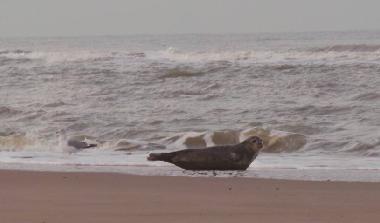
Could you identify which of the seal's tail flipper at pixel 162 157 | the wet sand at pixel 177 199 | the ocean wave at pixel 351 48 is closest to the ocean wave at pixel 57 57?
the ocean wave at pixel 351 48

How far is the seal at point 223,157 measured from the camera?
307 inches

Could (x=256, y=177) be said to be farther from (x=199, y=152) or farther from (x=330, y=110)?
(x=330, y=110)

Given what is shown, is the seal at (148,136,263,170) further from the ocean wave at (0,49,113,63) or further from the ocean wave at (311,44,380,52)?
the ocean wave at (311,44,380,52)

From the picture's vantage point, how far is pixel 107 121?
1219 centimetres

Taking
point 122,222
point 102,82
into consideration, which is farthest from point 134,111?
point 122,222

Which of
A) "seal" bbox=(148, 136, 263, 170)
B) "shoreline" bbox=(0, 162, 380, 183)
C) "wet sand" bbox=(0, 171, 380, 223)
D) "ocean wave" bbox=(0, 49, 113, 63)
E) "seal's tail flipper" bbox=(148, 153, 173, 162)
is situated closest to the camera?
"wet sand" bbox=(0, 171, 380, 223)

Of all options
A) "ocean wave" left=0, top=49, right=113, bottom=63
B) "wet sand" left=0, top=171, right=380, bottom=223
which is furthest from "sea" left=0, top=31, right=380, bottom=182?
"ocean wave" left=0, top=49, right=113, bottom=63

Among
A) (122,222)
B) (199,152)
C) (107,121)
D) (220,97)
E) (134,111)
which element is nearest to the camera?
(122,222)

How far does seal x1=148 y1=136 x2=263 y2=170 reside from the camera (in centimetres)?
779

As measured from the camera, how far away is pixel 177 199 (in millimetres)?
5891

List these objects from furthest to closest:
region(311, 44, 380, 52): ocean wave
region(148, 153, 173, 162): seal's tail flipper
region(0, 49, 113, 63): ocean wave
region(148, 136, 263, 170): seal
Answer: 1. region(311, 44, 380, 52): ocean wave
2. region(0, 49, 113, 63): ocean wave
3. region(148, 153, 173, 162): seal's tail flipper
4. region(148, 136, 263, 170): seal

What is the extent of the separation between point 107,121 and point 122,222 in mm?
7334

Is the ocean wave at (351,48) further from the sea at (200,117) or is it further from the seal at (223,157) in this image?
the seal at (223,157)

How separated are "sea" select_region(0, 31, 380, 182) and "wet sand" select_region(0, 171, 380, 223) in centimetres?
61
